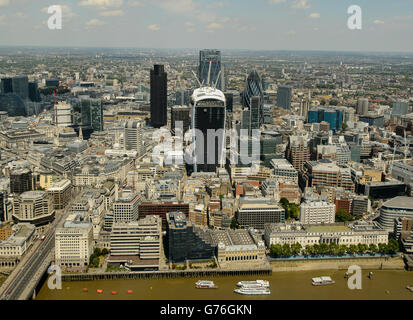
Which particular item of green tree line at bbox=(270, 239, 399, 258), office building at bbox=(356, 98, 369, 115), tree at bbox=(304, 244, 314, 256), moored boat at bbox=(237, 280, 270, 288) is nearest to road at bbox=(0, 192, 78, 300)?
moored boat at bbox=(237, 280, 270, 288)

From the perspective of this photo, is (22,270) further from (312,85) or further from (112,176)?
(312,85)

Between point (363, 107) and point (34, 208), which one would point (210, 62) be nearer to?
point (363, 107)

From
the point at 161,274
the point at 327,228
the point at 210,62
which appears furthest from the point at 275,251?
the point at 210,62

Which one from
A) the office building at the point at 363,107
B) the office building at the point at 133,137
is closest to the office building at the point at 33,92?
the office building at the point at 133,137

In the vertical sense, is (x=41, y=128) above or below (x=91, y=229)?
above

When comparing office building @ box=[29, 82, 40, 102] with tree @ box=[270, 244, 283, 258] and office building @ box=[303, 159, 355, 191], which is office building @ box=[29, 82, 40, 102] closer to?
office building @ box=[303, 159, 355, 191]
